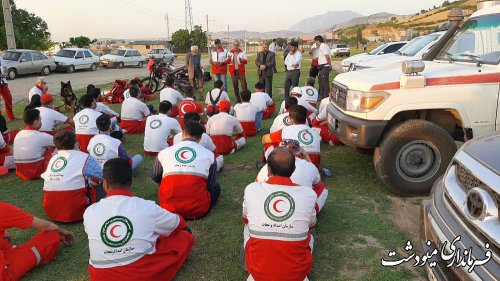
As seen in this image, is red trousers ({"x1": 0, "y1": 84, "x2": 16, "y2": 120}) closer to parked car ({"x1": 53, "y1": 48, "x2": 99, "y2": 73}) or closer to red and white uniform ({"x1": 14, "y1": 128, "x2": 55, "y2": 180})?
red and white uniform ({"x1": 14, "y1": 128, "x2": 55, "y2": 180})

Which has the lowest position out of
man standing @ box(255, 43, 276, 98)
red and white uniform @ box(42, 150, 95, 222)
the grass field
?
the grass field

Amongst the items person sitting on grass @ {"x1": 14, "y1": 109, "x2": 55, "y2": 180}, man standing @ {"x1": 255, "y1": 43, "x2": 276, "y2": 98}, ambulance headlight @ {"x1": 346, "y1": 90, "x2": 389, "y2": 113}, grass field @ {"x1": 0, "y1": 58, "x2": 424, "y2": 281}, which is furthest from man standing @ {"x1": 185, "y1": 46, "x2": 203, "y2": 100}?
ambulance headlight @ {"x1": 346, "y1": 90, "x2": 389, "y2": 113}

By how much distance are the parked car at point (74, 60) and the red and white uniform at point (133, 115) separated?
65.5ft

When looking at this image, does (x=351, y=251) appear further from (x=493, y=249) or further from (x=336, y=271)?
(x=493, y=249)

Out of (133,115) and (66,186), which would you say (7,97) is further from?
(66,186)

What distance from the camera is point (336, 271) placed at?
3.55 metres

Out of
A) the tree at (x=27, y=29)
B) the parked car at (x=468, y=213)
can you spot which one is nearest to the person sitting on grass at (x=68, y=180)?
the parked car at (x=468, y=213)

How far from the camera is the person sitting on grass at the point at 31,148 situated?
19.0ft

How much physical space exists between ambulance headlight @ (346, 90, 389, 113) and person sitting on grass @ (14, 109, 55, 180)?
14.5ft

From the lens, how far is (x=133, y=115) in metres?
8.81

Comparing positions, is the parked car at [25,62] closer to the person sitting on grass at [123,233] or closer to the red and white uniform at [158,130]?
the red and white uniform at [158,130]

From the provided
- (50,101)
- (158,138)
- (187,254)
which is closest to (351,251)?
(187,254)

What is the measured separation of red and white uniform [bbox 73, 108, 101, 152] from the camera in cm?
679

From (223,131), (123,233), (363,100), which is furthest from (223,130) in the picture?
(123,233)
